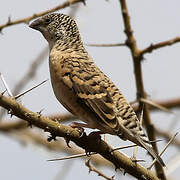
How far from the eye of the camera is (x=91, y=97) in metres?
4.76

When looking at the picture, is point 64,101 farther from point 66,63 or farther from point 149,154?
point 149,154

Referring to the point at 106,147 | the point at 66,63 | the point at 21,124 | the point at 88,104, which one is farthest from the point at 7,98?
the point at 21,124

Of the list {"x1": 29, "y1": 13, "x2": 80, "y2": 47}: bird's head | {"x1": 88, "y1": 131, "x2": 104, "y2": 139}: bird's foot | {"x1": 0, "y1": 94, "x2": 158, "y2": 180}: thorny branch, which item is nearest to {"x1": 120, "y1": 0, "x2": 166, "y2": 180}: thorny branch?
{"x1": 88, "y1": 131, "x2": 104, "y2": 139}: bird's foot

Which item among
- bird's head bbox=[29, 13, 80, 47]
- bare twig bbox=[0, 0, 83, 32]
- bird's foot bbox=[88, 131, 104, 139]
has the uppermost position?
bare twig bbox=[0, 0, 83, 32]

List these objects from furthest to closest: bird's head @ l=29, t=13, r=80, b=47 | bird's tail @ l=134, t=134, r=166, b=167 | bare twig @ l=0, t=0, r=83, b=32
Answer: bird's head @ l=29, t=13, r=80, b=47 < bare twig @ l=0, t=0, r=83, b=32 < bird's tail @ l=134, t=134, r=166, b=167

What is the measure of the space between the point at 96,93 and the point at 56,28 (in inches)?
58.3

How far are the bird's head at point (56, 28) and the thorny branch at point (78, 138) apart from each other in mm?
2187

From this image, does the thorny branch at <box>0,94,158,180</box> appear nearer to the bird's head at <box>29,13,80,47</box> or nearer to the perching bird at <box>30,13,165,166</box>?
the perching bird at <box>30,13,165,166</box>

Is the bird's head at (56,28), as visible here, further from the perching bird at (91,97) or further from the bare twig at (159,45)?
the bare twig at (159,45)

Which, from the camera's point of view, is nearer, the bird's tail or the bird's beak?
the bird's tail

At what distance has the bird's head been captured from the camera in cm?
597

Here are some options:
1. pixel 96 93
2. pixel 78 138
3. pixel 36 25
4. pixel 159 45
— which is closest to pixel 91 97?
pixel 96 93

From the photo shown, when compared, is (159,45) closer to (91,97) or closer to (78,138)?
(91,97)

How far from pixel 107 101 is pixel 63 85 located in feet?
1.41
